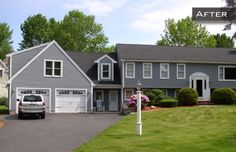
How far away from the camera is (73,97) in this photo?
41.8 meters

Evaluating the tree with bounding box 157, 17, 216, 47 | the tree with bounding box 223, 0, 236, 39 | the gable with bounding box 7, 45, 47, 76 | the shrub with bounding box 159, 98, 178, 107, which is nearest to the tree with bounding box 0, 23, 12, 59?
the tree with bounding box 157, 17, 216, 47

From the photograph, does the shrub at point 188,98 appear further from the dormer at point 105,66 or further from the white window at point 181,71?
the dormer at point 105,66

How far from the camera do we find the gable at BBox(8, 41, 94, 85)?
4059 cm

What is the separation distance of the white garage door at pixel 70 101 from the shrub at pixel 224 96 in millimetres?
12315

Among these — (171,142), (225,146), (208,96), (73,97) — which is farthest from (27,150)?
(208,96)

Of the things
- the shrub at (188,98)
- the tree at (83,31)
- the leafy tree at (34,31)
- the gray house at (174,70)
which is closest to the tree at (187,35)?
the tree at (83,31)

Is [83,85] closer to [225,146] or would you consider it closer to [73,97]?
[73,97]

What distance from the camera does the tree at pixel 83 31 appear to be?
74500mm

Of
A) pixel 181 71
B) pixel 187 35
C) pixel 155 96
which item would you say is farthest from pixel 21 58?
pixel 187 35

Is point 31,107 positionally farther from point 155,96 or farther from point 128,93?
point 128,93

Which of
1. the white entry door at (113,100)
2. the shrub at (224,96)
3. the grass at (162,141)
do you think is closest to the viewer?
the grass at (162,141)

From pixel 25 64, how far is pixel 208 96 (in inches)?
729

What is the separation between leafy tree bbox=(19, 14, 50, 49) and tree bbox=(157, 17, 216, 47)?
2032cm

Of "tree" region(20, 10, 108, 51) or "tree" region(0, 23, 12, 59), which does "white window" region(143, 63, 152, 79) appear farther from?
"tree" region(0, 23, 12, 59)
